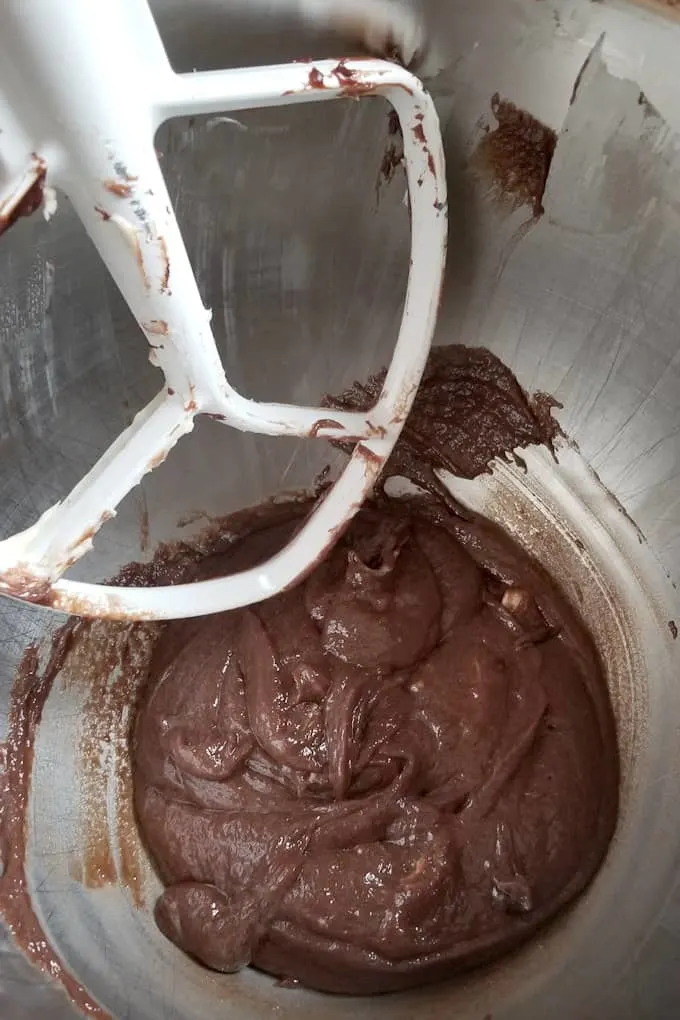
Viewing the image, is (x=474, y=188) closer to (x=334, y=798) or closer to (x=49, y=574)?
(x=49, y=574)

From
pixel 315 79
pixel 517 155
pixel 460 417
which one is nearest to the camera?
pixel 315 79

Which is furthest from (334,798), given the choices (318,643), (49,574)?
(49,574)

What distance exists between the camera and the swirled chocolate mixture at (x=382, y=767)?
1.06m

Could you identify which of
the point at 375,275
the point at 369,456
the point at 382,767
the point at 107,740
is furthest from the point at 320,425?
the point at 107,740

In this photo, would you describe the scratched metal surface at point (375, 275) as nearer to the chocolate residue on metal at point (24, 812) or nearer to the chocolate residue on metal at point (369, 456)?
the chocolate residue on metal at point (24, 812)

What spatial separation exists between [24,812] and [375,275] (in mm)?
936

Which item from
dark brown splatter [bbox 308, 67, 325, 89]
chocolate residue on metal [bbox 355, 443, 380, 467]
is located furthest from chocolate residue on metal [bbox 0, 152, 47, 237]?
chocolate residue on metal [bbox 355, 443, 380, 467]

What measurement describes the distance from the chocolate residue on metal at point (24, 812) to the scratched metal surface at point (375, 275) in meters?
0.02

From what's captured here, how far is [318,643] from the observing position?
1.18 m

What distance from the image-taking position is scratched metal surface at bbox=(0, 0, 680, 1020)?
2.85 ft

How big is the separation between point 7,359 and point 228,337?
31 cm

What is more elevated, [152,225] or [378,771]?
[152,225]

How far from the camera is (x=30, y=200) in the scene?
2.02ft

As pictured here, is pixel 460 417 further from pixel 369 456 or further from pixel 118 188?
pixel 118 188
